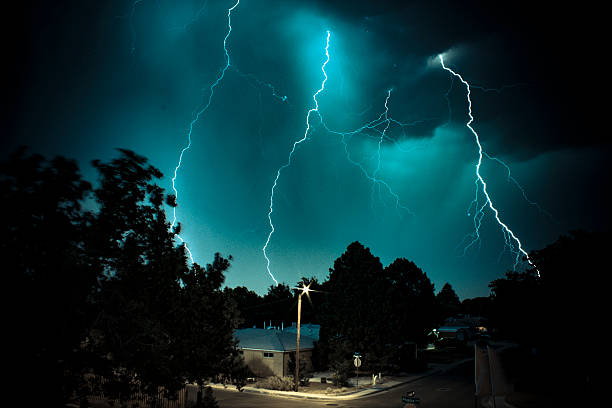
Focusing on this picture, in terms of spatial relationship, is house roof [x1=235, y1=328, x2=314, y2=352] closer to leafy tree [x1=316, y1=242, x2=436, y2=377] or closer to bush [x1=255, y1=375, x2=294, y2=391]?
leafy tree [x1=316, y1=242, x2=436, y2=377]

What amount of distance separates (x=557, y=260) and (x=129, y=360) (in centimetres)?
2021

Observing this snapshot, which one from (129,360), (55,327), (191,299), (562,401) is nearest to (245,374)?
(191,299)

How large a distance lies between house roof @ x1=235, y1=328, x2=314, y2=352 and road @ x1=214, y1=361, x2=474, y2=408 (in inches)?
290

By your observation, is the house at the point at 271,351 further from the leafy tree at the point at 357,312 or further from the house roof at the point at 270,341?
the leafy tree at the point at 357,312

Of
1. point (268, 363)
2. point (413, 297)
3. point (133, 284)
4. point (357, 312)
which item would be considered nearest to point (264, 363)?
point (268, 363)

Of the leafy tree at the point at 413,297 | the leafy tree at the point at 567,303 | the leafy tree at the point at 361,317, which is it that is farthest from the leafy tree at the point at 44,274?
the leafy tree at the point at 413,297

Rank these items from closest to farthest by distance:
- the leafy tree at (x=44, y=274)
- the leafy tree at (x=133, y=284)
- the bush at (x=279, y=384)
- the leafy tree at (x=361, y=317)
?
the leafy tree at (x=44, y=274) < the leafy tree at (x=133, y=284) < the bush at (x=279, y=384) < the leafy tree at (x=361, y=317)

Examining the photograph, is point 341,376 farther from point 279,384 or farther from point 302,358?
point 302,358

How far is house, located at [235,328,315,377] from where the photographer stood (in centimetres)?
3012

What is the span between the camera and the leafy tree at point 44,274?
5746 millimetres

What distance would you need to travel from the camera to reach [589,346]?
16531 millimetres

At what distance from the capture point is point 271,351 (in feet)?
99.7

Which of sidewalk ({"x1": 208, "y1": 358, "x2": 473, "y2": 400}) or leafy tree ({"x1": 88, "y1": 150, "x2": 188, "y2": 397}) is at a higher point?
leafy tree ({"x1": 88, "y1": 150, "x2": 188, "y2": 397})

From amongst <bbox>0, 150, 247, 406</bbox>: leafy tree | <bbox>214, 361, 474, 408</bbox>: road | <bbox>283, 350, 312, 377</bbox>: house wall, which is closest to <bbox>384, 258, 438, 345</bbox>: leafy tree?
<bbox>283, 350, 312, 377</bbox>: house wall
